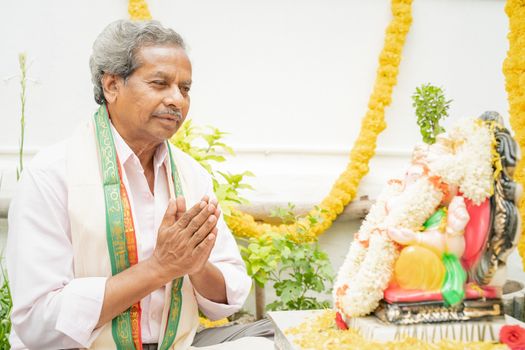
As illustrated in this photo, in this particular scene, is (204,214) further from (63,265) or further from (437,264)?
(437,264)

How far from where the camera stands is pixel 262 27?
4504mm

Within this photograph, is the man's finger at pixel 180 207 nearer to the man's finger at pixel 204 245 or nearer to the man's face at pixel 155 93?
the man's finger at pixel 204 245

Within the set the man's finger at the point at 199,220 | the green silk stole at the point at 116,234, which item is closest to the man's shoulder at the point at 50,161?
the green silk stole at the point at 116,234

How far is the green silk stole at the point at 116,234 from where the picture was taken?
2.08m

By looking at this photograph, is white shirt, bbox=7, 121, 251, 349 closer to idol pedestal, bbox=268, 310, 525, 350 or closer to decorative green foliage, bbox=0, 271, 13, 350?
idol pedestal, bbox=268, 310, 525, 350

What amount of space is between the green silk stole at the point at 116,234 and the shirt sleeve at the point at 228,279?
190 millimetres

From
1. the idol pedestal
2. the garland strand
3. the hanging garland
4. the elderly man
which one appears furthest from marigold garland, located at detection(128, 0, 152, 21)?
the idol pedestal

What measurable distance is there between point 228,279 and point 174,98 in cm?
80

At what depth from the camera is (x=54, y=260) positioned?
79.3 inches

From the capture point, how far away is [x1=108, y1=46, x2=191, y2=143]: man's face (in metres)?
2.12

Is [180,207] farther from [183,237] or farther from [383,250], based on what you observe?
[383,250]

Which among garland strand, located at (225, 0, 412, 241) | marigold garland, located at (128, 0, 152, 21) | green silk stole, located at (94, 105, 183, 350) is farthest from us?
marigold garland, located at (128, 0, 152, 21)

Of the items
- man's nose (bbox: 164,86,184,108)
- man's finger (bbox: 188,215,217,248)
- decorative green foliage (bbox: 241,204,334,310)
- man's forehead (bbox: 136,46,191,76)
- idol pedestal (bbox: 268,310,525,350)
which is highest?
man's forehead (bbox: 136,46,191,76)

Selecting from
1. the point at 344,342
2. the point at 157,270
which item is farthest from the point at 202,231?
the point at 344,342
